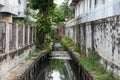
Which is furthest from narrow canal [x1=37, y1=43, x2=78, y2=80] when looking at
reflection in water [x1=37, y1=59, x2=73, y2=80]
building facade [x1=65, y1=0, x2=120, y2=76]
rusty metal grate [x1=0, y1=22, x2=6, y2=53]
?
rusty metal grate [x1=0, y1=22, x2=6, y2=53]

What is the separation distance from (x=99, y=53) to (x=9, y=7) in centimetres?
1583

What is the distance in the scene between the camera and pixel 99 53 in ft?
57.9

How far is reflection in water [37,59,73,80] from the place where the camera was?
74.2ft

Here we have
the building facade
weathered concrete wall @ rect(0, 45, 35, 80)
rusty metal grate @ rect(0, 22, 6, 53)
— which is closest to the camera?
the building facade

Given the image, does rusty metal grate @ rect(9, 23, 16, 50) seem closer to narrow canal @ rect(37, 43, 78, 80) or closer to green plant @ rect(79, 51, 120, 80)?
green plant @ rect(79, 51, 120, 80)

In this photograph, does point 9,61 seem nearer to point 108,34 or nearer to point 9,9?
point 108,34

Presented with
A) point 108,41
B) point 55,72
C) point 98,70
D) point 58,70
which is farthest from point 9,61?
point 58,70

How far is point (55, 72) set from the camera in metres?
25.2

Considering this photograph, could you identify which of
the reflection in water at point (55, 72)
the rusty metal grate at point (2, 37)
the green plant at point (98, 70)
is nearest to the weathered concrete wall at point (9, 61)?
the rusty metal grate at point (2, 37)

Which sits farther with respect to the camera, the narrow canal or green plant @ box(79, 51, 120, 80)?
the narrow canal

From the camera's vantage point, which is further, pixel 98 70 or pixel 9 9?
pixel 9 9

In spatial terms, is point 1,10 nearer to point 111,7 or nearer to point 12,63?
point 12,63

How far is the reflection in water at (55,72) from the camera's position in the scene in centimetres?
2261

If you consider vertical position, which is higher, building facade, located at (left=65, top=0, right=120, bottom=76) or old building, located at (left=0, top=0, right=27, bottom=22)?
old building, located at (left=0, top=0, right=27, bottom=22)
